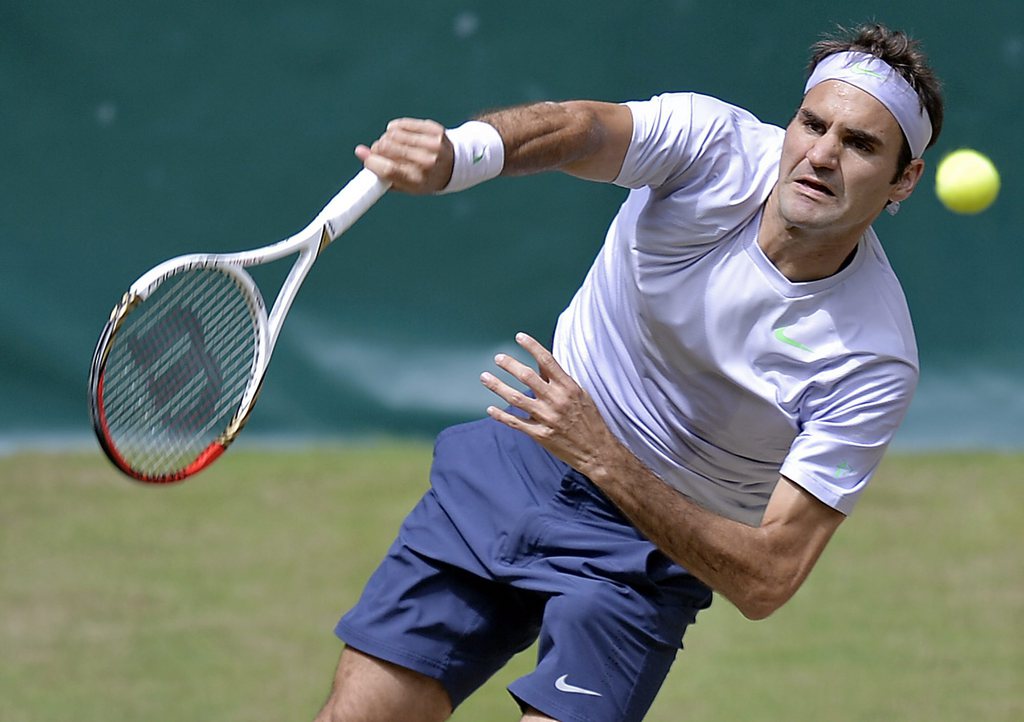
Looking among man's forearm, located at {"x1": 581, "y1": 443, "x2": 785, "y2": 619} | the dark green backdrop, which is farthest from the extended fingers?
the dark green backdrop

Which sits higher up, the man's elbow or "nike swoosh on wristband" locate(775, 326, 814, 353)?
"nike swoosh on wristband" locate(775, 326, 814, 353)

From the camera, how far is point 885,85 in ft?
9.46

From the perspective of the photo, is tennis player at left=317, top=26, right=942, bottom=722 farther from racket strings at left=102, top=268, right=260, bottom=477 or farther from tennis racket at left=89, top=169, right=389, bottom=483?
racket strings at left=102, top=268, right=260, bottom=477

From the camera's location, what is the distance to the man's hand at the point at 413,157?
2543 mm

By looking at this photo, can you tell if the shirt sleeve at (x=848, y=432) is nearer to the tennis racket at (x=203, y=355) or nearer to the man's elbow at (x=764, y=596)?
the man's elbow at (x=764, y=596)

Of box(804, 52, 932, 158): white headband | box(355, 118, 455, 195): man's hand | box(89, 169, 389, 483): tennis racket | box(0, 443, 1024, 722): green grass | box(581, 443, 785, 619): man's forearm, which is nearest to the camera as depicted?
box(355, 118, 455, 195): man's hand

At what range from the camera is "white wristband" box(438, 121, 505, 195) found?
260 cm

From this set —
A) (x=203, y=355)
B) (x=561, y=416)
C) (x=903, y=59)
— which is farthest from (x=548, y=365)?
(x=903, y=59)

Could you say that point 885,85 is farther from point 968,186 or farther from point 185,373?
point 968,186

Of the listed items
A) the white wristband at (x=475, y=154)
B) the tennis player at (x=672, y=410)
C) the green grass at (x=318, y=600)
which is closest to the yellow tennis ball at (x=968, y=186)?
the green grass at (x=318, y=600)

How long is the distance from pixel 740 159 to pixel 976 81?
3187 millimetres

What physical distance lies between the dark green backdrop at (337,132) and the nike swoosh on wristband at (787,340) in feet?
9.32

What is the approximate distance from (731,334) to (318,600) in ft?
7.30

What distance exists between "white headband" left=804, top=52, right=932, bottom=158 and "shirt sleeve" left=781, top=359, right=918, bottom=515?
414 millimetres
